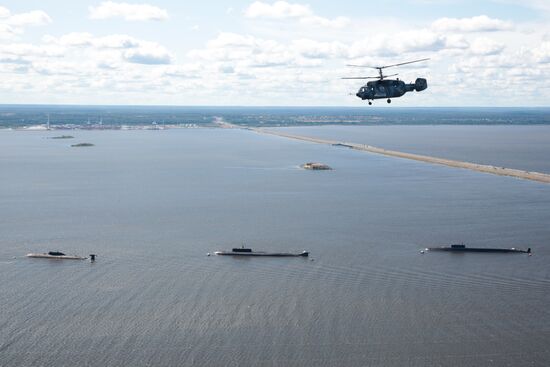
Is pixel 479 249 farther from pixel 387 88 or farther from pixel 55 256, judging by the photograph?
pixel 55 256

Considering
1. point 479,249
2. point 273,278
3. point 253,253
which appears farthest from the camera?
point 479,249

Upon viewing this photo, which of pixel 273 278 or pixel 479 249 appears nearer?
pixel 273 278

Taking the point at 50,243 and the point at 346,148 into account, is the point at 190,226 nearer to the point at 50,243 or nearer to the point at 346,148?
A: the point at 50,243

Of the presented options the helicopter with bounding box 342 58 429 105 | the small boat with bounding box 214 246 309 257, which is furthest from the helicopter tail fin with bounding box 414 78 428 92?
the small boat with bounding box 214 246 309 257

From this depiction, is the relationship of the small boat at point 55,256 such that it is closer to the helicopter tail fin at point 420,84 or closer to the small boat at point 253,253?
the small boat at point 253,253

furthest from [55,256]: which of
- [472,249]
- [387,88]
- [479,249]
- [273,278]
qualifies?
[479,249]

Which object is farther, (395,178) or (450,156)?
(450,156)

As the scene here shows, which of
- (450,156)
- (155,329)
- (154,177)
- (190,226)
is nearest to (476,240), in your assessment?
(190,226)
